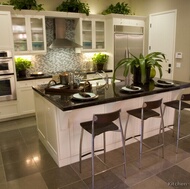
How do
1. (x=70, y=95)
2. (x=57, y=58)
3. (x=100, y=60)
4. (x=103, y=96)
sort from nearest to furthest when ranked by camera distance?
(x=103, y=96)
(x=70, y=95)
(x=57, y=58)
(x=100, y=60)

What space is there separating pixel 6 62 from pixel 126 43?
3.24 metres

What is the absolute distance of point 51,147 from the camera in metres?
2.97

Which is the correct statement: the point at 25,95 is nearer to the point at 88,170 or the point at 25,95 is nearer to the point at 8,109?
the point at 8,109

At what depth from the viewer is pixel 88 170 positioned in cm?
267

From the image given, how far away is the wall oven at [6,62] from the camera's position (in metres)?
4.19

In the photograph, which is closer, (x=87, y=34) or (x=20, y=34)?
(x=20, y=34)

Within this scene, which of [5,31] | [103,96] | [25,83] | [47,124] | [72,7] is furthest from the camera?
[72,7]

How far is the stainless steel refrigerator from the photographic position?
220 inches

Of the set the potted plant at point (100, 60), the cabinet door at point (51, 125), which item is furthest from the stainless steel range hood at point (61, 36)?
the cabinet door at point (51, 125)

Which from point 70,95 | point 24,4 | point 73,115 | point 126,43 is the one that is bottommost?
point 73,115

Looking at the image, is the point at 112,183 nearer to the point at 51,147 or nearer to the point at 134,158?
the point at 134,158

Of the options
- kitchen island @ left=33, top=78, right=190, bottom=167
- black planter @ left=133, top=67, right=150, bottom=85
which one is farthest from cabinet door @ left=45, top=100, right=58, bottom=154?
black planter @ left=133, top=67, right=150, bottom=85

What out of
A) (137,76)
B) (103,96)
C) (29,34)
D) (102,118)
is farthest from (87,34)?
(102,118)

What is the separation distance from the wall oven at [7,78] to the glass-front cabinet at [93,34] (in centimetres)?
205
